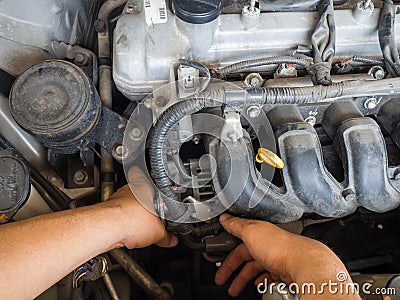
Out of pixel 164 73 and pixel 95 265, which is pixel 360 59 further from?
pixel 95 265

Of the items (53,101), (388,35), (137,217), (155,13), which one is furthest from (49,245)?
(388,35)

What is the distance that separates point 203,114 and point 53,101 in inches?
12.4

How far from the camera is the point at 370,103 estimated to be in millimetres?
948

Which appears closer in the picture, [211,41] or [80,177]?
[211,41]

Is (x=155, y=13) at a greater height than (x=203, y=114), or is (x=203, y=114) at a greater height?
(x=155, y=13)

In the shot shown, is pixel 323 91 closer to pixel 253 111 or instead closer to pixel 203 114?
pixel 253 111

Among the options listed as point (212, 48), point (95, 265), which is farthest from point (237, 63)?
point (95, 265)

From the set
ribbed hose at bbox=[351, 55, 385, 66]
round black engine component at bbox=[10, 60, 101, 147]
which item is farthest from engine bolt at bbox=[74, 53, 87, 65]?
ribbed hose at bbox=[351, 55, 385, 66]

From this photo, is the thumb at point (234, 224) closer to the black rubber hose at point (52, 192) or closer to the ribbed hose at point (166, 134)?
the ribbed hose at point (166, 134)

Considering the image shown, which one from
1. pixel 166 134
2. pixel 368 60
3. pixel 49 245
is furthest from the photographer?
pixel 368 60

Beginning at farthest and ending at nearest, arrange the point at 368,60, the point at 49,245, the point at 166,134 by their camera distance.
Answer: the point at 368,60, the point at 166,134, the point at 49,245

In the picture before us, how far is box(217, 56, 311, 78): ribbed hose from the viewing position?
0.90m

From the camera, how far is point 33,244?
0.74 metres

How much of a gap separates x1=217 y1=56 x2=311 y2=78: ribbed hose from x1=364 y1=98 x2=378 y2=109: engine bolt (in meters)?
0.16
